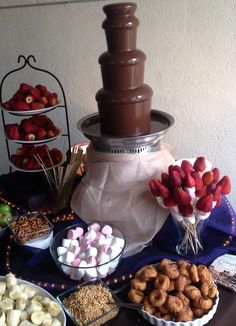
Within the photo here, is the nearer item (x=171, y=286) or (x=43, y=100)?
(x=171, y=286)

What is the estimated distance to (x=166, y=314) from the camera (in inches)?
29.6

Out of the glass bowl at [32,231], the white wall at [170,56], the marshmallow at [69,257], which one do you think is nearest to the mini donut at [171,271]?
the marshmallow at [69,257]

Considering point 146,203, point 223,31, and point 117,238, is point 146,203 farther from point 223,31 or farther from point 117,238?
point 223,31

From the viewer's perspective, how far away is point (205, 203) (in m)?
0.82

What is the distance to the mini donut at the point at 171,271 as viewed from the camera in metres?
0.79

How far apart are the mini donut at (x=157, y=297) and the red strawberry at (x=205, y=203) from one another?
20cm

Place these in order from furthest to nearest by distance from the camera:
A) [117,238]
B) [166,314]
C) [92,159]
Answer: [92,159], [117,238], [166,314]

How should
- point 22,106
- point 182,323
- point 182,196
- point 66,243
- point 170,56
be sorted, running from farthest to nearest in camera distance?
point 170,56 < point 22,106 < point 66,243 < point 182,196 < point 182,323

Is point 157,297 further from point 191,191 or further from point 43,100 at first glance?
point 43,100

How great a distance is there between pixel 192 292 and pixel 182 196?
199 mm

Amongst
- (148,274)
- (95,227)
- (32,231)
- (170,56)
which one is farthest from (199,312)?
(170,56)

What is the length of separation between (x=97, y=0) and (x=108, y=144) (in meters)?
A: 0.70

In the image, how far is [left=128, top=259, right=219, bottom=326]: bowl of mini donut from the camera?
2.42 ft

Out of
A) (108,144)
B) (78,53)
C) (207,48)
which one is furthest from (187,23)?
(108,144)
